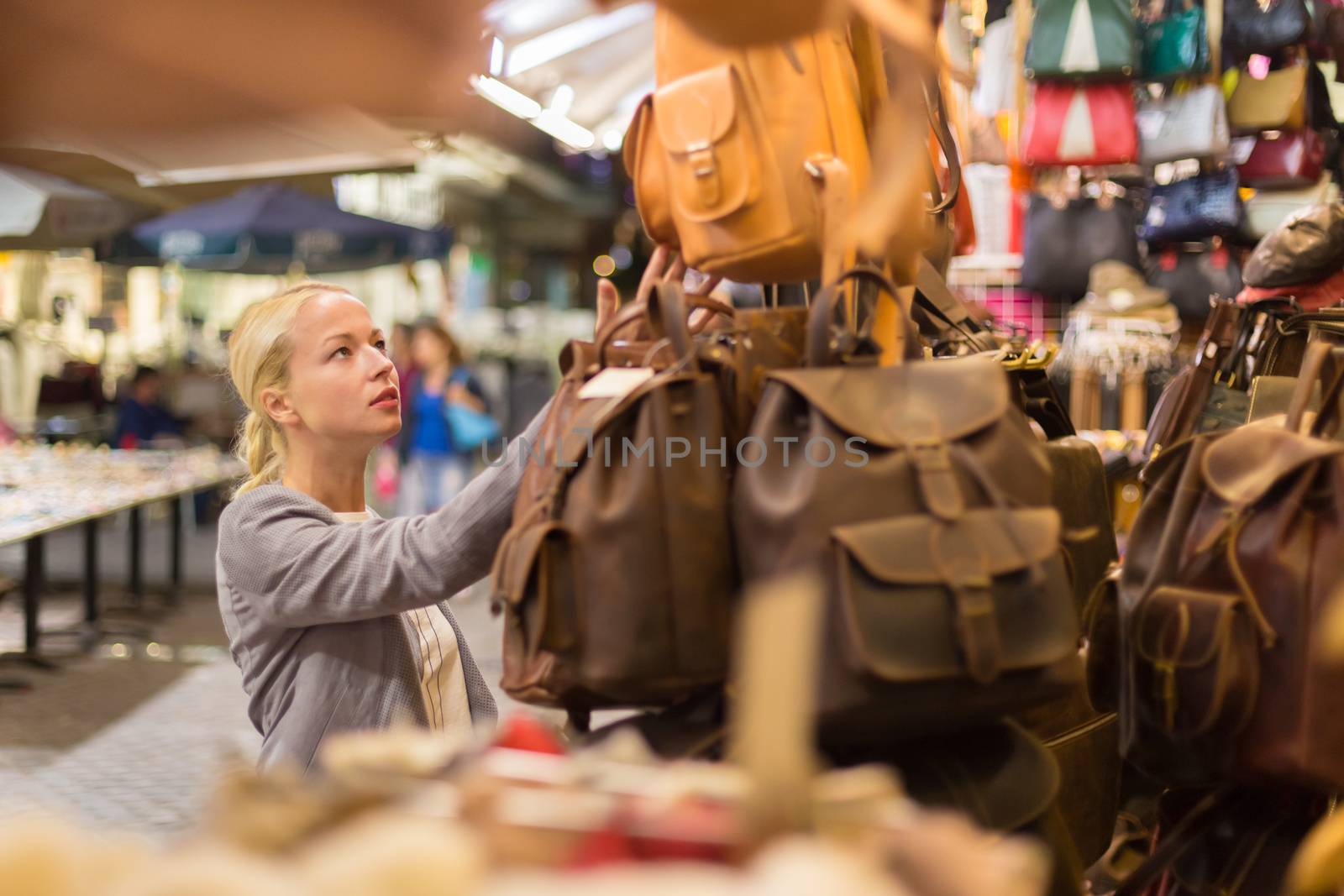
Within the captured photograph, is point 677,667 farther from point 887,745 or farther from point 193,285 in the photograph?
point 193,285

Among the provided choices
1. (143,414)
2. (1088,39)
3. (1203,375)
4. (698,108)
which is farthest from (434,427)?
(698,108)

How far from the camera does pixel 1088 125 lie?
4.45 m

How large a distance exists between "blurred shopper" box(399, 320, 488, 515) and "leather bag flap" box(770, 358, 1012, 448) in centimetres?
732

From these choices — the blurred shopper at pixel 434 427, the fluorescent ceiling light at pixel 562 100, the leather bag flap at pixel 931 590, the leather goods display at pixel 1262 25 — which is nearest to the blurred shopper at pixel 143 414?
the blurred shopper at pixel 434 427

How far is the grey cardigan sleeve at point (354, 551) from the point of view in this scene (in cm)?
168

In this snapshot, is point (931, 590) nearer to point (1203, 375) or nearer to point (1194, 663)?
point (1194, 663)

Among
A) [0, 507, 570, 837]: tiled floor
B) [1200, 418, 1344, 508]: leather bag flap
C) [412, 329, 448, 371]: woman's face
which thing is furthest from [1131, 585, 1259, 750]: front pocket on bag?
[412, 329, 448, 371]: woman's face

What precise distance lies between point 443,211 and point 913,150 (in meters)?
16.4

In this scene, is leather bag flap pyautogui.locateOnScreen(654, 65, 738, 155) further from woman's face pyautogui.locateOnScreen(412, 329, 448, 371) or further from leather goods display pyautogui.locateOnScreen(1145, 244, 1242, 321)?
woman's face pyautogui.locateOnScreen(412, 329, 448, 371)

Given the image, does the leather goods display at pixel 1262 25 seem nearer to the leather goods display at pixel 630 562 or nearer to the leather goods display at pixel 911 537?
the leather goods display at pixel 911 537

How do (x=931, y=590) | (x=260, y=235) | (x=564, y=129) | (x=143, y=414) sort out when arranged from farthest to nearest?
(x=143, y=414)
(x=260, y=235)
(x=564, y=129)
(x=931, y=590)

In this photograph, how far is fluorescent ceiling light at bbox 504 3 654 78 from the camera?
4289mm

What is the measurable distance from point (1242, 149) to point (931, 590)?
12.9 feet

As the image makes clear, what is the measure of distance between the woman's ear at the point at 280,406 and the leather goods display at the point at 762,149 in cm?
87
